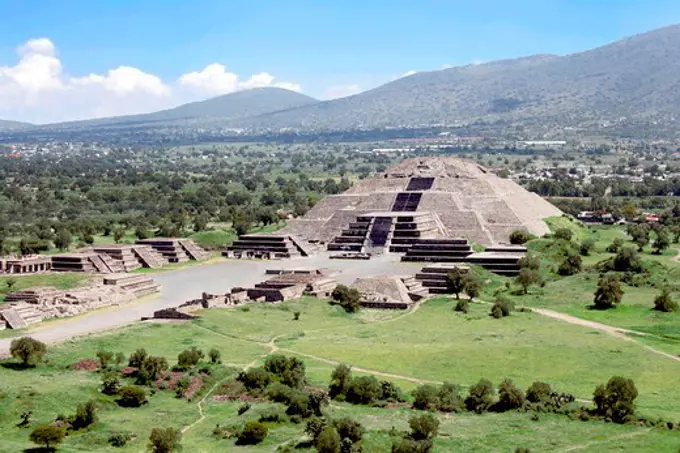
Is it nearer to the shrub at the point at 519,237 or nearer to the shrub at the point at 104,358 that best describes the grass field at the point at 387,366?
the shrub at the point at 104,358

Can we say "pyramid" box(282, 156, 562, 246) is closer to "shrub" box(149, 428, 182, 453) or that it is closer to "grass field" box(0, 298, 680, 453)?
"grass field" box(0, 298, 680, 453)

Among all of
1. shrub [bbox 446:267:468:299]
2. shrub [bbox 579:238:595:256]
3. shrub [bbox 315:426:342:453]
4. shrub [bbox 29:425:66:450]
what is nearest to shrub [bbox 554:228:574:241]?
shrub [bbox 579:238:595:256]

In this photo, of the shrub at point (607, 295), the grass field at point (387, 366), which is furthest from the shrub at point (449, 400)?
the shrub at point (607, 295)

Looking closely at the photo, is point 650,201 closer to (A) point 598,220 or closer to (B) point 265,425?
(A) point 598,220

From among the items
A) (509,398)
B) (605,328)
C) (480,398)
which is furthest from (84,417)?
(605,328)

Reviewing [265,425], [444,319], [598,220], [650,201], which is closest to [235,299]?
[444,319]
